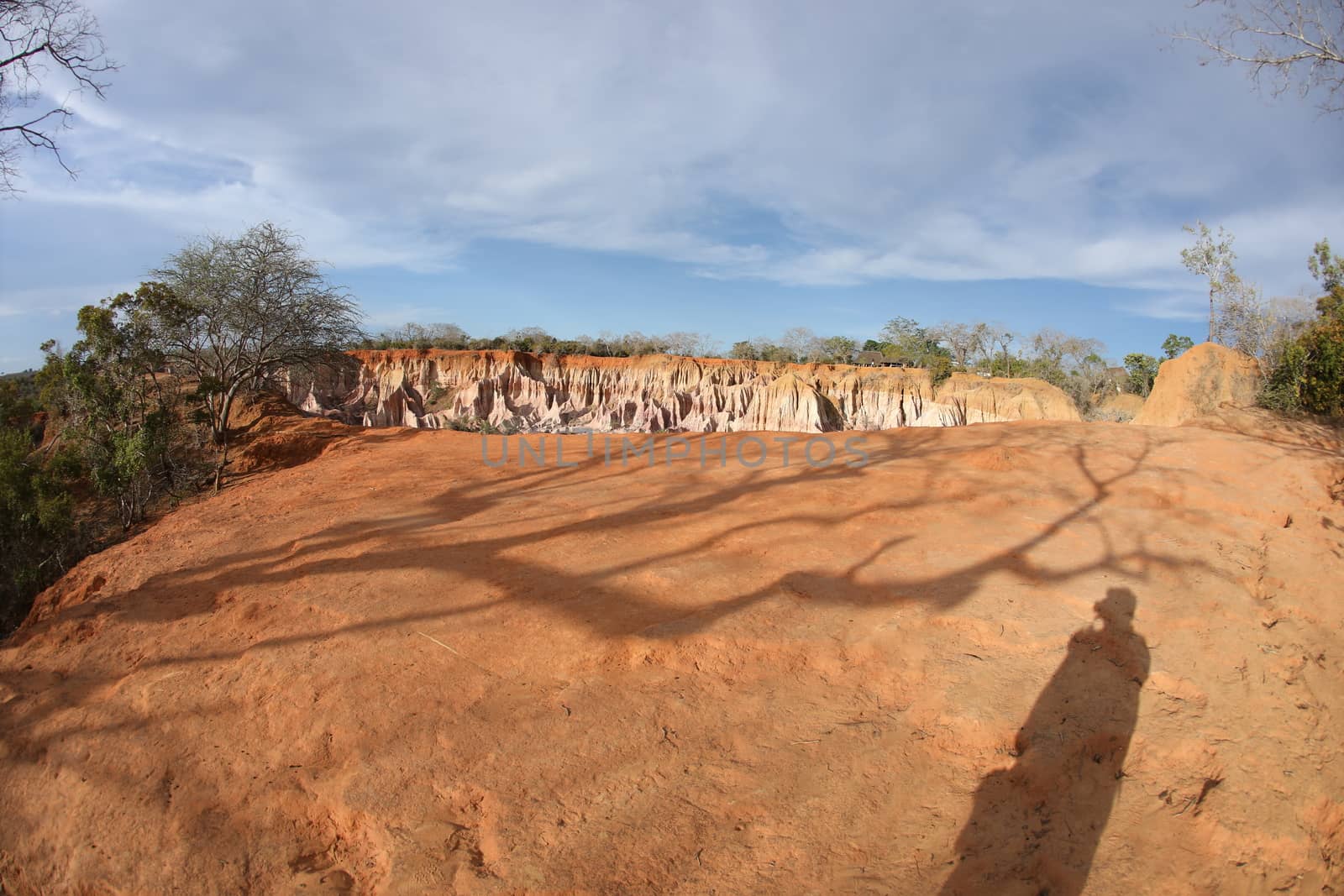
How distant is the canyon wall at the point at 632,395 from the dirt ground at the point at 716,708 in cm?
1988

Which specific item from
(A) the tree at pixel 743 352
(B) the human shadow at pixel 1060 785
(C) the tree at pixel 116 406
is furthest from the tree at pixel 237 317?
(A) the tree at pixel 743 352

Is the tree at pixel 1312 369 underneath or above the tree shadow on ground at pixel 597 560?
above

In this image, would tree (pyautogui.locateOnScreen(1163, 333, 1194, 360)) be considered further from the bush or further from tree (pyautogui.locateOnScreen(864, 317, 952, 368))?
the bush

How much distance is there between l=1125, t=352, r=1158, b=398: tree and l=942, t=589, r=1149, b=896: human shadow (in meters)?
30.8

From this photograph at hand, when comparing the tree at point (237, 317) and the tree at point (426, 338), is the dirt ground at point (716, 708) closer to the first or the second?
the tree at point (237, 317)

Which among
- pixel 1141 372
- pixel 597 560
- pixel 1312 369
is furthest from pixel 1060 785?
pixel 1141 372

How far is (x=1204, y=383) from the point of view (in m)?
11.4

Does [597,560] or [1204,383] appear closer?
[597,560]

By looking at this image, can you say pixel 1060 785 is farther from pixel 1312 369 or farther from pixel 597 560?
pixel 1312 369

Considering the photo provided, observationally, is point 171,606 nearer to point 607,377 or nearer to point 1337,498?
point 1337,498

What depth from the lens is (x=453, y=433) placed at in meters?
12.1

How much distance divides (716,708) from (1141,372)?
1461 inches

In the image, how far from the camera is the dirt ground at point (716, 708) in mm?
2160

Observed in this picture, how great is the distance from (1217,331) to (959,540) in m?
12.2
